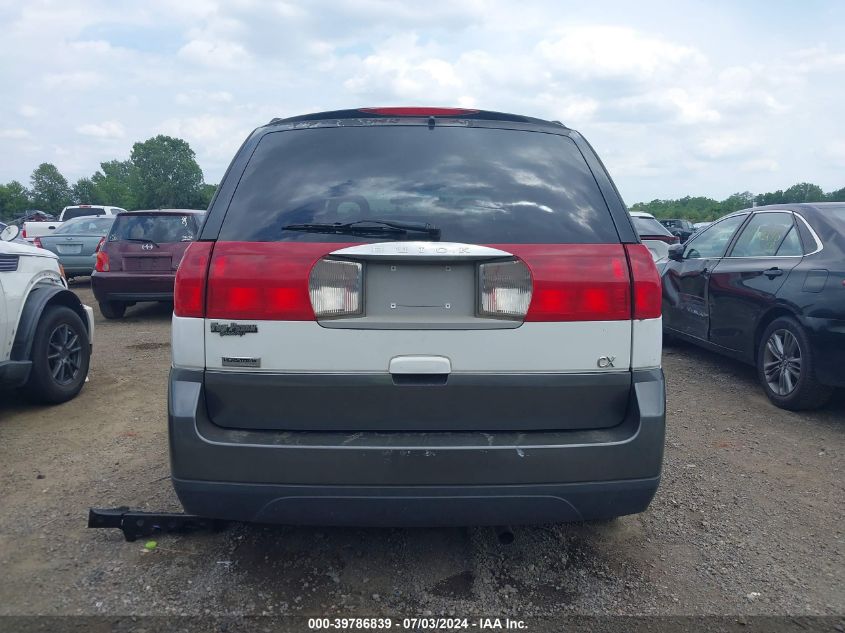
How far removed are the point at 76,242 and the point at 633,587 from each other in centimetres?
1355

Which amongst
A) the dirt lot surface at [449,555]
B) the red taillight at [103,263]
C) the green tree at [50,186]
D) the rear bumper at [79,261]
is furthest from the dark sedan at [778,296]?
the green tree at [50,186]

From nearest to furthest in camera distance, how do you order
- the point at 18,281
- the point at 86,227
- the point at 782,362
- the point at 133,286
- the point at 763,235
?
the point at 18,281
the point at 782,362
the point at 763,235
the point at 133,286
the point at 86,227

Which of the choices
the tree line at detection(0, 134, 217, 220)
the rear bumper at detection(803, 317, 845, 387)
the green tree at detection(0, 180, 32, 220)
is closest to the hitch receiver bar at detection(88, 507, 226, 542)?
the rear bumper at detection(803, 317, 845, 387)

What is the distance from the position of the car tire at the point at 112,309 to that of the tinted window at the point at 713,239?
767cm

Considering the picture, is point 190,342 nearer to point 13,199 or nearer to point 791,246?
point 791,246

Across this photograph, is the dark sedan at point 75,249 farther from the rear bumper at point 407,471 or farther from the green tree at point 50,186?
the green tree at point 50,186

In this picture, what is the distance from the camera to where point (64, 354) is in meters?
5.40

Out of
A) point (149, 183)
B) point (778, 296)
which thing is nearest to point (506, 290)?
point (778, 296)

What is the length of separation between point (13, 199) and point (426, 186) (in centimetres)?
8435

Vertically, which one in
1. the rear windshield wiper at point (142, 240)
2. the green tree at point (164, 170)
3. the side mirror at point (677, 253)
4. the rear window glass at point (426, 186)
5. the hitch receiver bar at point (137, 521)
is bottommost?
the hitch receiver bar at point (137, 521)

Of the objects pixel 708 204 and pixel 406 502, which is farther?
pixel 708 204

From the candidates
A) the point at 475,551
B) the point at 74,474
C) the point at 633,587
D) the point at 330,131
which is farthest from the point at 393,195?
the point at 74,474

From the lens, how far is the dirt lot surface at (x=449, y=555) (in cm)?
263

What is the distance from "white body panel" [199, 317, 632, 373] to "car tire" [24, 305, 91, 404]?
3348 mm
